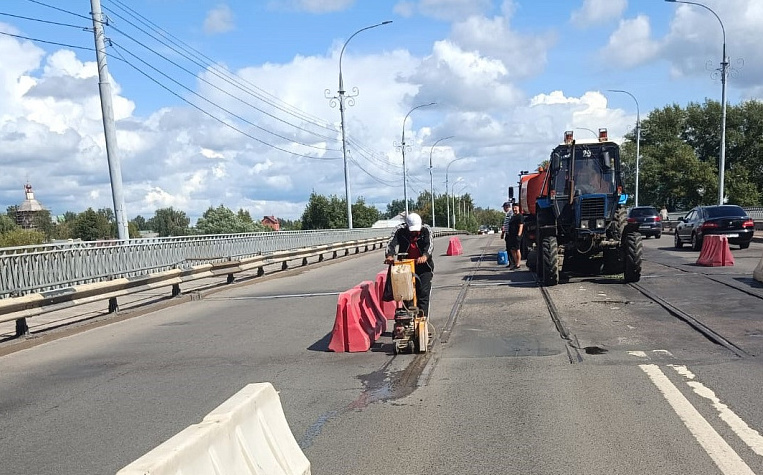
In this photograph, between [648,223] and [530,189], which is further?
[648,223]

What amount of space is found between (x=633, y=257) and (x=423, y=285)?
7.41 metres

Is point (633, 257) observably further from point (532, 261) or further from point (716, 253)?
point (532, 261)

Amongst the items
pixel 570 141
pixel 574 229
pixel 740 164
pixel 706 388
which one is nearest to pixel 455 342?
pixel 706 388

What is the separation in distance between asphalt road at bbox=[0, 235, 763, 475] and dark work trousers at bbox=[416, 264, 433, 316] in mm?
592

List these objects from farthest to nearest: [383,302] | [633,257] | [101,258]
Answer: [101,258] → [633,257] → [383,302]

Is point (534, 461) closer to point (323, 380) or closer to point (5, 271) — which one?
point (323, 380)

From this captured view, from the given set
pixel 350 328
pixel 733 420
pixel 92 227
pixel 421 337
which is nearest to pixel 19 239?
pixel 92 227

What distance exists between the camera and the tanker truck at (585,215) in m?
15.4

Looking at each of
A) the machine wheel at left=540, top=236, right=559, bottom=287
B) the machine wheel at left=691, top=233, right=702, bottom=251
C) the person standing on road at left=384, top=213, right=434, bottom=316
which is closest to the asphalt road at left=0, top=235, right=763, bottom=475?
the person standing on road at left=384, top=213, right=434, bottom=316

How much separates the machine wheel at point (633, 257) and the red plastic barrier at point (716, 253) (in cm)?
416

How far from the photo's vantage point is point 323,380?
7.53m

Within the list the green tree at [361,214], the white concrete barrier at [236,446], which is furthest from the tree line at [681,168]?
the white concrete barrier at [236,446]

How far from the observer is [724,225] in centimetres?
2328

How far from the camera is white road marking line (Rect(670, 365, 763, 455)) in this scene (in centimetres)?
500
